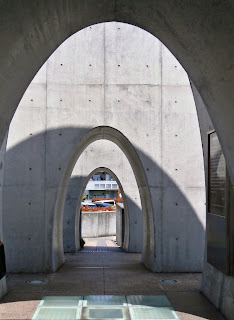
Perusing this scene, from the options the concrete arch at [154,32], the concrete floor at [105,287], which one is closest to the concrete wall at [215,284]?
the concrete floor at [105,287]

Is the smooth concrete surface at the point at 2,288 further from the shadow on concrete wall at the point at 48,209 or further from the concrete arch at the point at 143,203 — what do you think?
the concrete arch at the point at 143,203

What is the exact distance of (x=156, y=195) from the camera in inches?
427

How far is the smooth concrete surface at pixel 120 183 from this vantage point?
16156 mm

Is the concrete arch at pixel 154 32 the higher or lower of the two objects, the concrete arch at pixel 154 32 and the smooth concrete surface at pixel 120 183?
the higher

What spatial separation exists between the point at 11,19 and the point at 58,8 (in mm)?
908

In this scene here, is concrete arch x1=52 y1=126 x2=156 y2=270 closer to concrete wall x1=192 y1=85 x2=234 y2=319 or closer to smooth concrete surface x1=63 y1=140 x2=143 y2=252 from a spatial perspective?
concrete wall x1=192 y1=85 x2=234 y2=319

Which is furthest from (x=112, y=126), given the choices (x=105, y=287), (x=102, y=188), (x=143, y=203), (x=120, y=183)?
(x=102, y=188)

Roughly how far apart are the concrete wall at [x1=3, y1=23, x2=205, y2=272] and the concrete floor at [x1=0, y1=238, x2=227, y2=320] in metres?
0.69

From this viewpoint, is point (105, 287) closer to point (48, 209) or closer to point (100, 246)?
point (48, 209)

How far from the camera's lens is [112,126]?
35.9 ft

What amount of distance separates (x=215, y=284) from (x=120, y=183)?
10.6 metres

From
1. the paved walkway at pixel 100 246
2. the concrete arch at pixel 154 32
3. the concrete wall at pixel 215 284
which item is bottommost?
the paved walkway at pixel 100 246

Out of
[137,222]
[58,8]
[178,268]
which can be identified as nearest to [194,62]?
[58,8]

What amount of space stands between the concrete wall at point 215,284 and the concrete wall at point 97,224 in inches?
696
